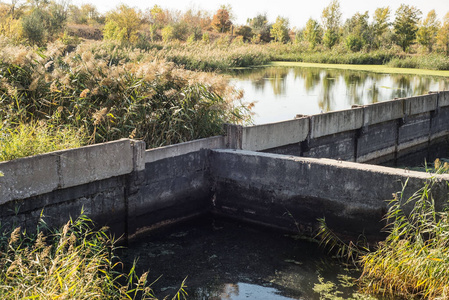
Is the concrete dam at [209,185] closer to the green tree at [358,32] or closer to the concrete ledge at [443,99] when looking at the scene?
the concrete ledge at [443,99]

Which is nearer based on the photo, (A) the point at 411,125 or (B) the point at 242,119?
(B) the point at 242,119

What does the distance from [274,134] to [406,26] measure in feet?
147

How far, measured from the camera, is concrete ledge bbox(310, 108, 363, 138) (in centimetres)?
1095

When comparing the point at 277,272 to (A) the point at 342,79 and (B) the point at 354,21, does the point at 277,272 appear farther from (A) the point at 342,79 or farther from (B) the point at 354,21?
(B) the point at 354,21

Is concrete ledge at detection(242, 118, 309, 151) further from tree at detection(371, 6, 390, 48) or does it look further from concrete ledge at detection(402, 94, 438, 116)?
tree at detection(371, 6, 390, 48)

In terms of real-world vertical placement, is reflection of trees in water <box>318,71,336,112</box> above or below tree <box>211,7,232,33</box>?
below

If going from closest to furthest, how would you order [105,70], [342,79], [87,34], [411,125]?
[105,70] → [411,125] → [342,79] → [87,34]

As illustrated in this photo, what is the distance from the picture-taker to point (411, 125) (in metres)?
15.1

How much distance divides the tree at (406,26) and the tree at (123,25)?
25.0 m

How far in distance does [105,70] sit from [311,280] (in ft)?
16.1

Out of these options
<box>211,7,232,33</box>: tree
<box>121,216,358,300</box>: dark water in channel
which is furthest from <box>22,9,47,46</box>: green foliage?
<box>211,7,232,33</box>: tree

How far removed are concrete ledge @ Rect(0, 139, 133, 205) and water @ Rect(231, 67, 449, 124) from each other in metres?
8.27

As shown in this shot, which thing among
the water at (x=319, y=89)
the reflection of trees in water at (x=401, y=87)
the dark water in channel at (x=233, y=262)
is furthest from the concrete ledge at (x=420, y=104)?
the dark water in channel at (x=233, y=262)

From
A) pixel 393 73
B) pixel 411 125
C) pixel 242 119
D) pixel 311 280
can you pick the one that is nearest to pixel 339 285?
pixel 311 280
